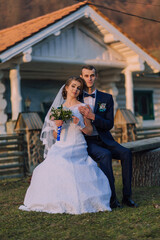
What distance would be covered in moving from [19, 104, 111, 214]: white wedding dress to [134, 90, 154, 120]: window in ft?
39.7

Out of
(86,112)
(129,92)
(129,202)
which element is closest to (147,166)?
(129,202)

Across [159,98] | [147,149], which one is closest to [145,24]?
[159,98]

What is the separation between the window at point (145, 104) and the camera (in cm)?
1753

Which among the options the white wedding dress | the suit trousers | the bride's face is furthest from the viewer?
the bride's face

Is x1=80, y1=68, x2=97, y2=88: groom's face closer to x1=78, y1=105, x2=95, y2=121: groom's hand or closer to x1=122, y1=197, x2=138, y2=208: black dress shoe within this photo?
x1=78, y1=105, x2=95, y2=121: groom's hand

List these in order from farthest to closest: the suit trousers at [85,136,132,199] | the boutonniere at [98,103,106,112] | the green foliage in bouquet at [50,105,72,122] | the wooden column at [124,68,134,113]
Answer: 1. the wooden column at [124,68,134,113]
2. the boutonniere at [98,103,106,112]
3. the green foliage in bouquet at [50,105,72,122]
4. the suit trousers at [85,136,132,199]

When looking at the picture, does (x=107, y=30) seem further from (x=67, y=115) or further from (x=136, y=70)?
(x=67, y=115)

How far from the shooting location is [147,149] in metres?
7.18

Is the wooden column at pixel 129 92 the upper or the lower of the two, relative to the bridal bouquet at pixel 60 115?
upper

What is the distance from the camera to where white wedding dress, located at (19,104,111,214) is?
5184mm

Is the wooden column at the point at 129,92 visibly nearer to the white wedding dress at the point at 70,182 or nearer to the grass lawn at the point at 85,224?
the grass lawn at the point at 85,224

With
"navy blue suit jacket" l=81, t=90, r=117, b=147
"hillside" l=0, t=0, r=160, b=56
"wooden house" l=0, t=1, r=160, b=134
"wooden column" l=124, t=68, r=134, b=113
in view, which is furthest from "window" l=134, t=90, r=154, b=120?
"hillside" l=0, t=0, r=160, b=56

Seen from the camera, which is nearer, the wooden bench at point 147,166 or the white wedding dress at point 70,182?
the white wedding dress at point 70,182

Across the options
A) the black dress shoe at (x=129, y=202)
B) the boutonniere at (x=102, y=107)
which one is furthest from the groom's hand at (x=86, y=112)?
the black dress shoe at (x=129, y=202)
